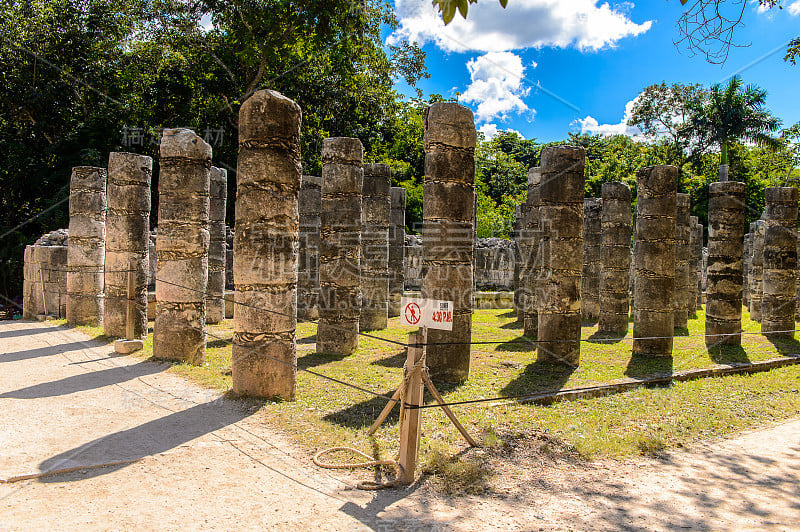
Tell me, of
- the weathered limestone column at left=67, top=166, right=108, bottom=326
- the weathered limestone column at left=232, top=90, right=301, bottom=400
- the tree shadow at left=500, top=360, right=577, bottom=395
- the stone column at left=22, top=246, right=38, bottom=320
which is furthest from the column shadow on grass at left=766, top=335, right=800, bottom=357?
the stone column at left=22, top=246, right=38, bottom=320

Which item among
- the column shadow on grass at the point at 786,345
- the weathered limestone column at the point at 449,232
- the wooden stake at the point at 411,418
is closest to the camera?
the wooden stake at the point at 411,418

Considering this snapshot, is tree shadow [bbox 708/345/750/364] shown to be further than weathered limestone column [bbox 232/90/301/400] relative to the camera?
Yes

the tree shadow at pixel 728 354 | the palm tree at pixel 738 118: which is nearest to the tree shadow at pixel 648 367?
the tree shadow at pixel 728 354

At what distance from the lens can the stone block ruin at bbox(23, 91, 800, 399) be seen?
7074mm

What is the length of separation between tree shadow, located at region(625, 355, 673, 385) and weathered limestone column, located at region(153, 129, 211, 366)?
7.56m

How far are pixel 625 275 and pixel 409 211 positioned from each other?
16.1 m

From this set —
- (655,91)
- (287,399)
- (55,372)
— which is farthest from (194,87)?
(655,91)

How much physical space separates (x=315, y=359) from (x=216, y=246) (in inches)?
232

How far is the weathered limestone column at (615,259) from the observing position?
14.1m

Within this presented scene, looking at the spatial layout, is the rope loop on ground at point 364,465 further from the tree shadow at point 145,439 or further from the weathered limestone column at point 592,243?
the weathered limestone column at point 592,243

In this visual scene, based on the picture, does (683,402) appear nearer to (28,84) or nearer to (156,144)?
(156,144)

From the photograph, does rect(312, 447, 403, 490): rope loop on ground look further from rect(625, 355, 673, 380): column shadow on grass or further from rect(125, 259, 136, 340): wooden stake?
rect(125, 259, 136, 340): wooden stake

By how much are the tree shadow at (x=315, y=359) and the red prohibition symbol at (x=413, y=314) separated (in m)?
4.48

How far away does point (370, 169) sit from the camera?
14102 millimetres
